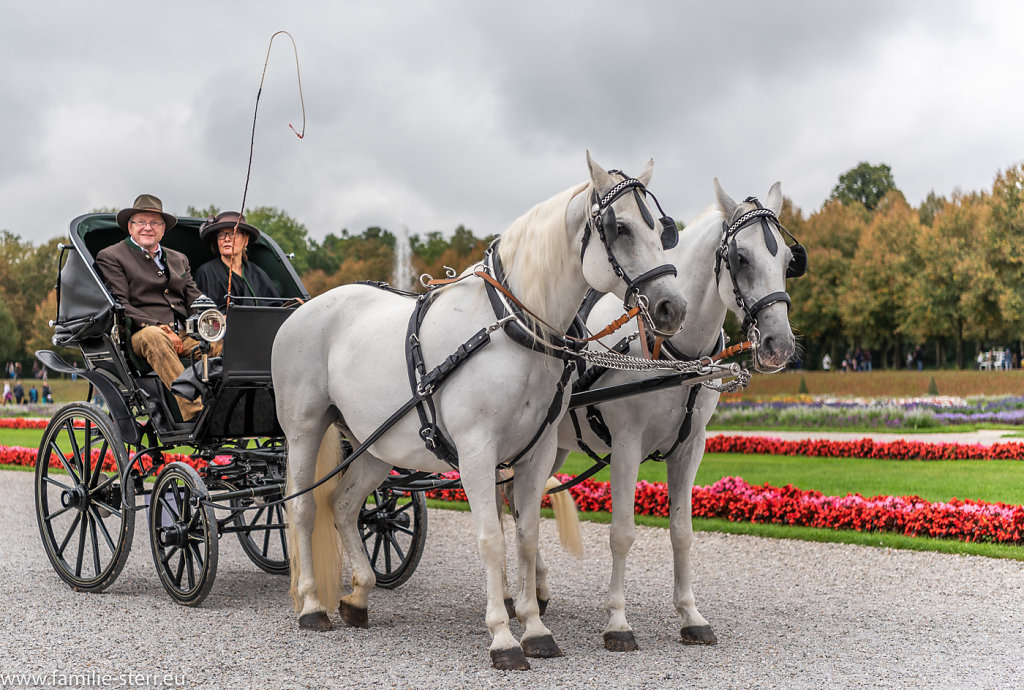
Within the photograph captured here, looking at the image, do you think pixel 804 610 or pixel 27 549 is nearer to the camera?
pixel 804 610

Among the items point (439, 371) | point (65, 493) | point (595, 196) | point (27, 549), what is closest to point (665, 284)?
point (595, 196)

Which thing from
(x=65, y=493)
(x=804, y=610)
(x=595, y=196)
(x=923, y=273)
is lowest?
(x=804, y=610)

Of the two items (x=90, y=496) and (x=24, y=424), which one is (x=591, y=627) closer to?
(x=90, y=496)

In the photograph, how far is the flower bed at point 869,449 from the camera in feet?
40.0

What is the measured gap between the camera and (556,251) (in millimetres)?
4363

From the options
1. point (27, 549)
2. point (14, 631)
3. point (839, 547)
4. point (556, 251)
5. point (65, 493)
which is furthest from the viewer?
point (27, 549)

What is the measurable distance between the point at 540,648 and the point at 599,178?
2419 millimetres

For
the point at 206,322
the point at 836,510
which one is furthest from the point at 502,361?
the point at 836,510

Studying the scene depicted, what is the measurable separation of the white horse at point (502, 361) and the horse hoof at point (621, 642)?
A: 350 millimetres

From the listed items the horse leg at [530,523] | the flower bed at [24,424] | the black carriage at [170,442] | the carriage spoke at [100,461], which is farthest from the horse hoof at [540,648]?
the flower bed at [24,424]

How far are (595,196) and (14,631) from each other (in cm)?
433

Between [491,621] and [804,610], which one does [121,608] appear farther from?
[804,610]

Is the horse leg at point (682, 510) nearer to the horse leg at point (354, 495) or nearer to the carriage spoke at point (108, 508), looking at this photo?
the horse leg at point (354, 495)

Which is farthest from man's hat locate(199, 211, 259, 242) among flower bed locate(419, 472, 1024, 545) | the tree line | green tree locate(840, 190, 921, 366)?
green tree locate(840, 190, 921, 366)
